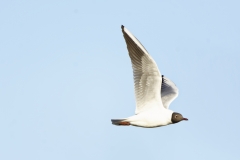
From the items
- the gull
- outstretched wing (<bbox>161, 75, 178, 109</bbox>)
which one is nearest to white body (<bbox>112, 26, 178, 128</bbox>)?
the gull

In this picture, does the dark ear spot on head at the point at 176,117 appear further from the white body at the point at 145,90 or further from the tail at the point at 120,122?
the tail at the point at 120,122

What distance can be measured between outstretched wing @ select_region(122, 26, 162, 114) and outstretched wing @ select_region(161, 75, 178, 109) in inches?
56.8

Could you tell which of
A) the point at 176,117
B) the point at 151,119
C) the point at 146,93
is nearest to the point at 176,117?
the point at 176,117

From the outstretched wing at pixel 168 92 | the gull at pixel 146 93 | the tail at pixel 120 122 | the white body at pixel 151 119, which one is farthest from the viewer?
the outstretched wing at pixel 168 92

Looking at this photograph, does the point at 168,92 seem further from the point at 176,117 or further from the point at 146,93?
the point at 146,93

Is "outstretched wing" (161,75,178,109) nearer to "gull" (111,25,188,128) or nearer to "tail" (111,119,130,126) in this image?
"gull" (111,25,188,128)

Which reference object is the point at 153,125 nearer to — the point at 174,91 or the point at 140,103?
the point at 140,103

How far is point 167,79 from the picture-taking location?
20.4 m

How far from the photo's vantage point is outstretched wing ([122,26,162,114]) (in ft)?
54.1

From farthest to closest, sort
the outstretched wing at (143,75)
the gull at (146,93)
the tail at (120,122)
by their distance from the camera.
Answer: the tail at (120,122) → the gull at (146,93) → the outstretched wing at (143,75)

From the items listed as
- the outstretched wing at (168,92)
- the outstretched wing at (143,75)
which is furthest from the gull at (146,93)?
the outstretched wing at (168,92)

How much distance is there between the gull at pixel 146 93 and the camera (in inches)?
653

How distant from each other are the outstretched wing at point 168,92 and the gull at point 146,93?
1076 mm

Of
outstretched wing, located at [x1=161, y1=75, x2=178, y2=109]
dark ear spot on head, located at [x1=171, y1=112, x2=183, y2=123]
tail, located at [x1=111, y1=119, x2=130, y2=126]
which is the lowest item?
tail, located at [x1=111, y1=119, x2=130, y2=126]
